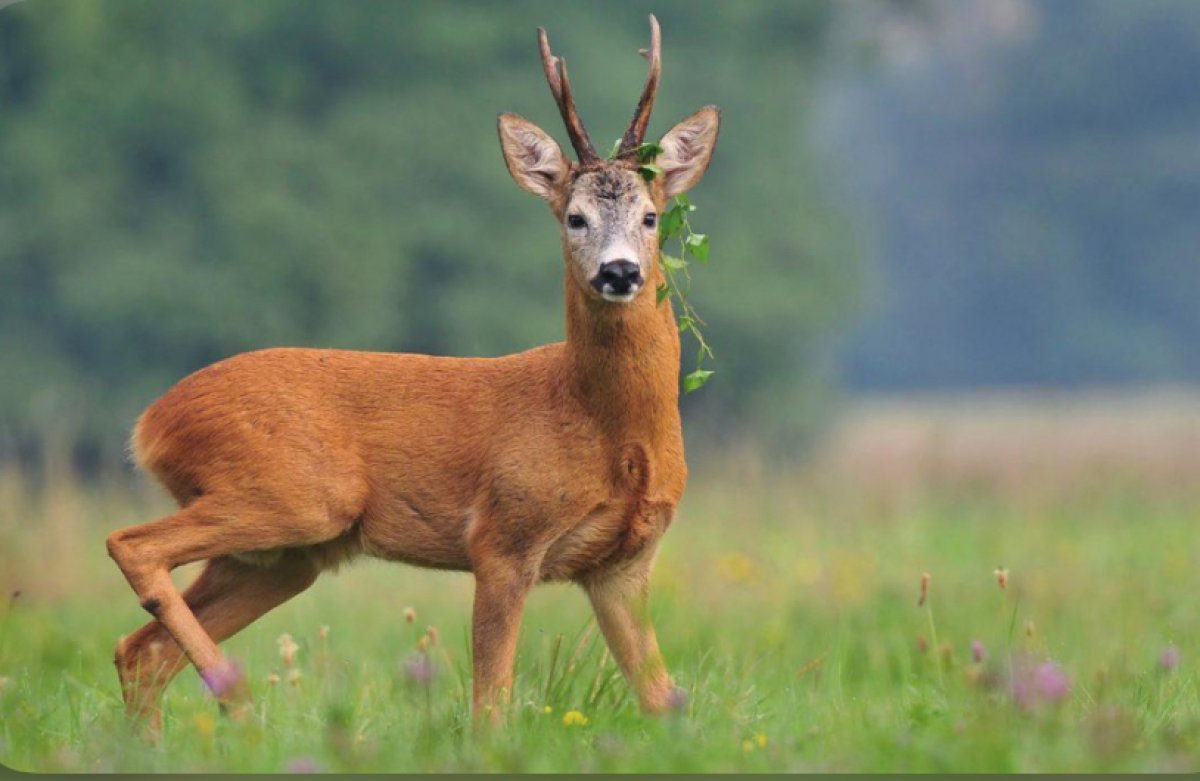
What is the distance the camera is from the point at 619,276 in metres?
5.51

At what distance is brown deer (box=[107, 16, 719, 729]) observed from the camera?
5770 millimetres

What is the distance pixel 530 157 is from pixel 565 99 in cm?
29

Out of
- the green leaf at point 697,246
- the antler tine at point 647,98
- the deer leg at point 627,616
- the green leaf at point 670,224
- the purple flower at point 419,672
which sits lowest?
the deer leg at point 627,616

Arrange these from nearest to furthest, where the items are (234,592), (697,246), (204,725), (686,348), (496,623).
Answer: (204,725) → (496,623) → (697,246) → (234,592) → (686,348)

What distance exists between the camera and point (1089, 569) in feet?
33.6

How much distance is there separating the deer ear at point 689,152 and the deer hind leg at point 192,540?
147 cm

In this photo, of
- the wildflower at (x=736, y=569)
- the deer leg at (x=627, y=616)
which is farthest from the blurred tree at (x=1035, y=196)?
the deer leg at (x=627, y=616)

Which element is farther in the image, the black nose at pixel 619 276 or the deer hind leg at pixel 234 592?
the deer hind leg at pixel 234 592

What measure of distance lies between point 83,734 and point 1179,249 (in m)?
40.2

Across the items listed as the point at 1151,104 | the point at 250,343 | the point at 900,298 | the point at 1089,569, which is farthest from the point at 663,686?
the point at 900,298

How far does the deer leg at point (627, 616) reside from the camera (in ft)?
19.5

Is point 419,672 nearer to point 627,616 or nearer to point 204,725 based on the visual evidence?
point 204,725

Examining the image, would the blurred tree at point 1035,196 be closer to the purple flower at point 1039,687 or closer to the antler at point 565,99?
the antler at point 565,99

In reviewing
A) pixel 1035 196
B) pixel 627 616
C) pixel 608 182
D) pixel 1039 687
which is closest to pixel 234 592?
pixel 627 616
